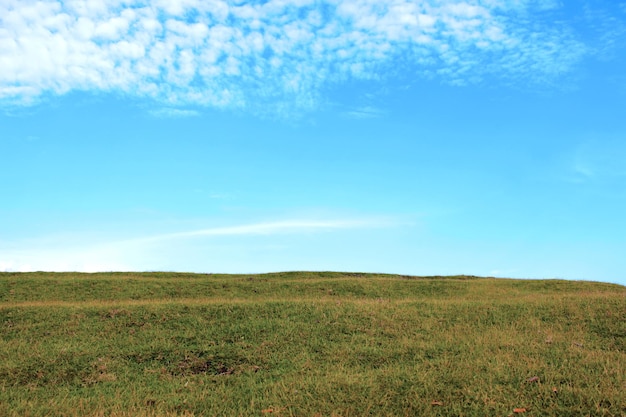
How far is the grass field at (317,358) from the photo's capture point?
8.92 m

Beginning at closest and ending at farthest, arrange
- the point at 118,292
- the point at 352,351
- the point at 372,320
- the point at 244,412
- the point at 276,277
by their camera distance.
A: 1. the point at 244,412
2. the point at 352,351
3. the point at 372,320
4. the point at 118,292
5. the point at 276,277

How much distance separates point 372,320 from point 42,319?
11.3m

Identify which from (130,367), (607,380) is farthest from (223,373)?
(607,380)

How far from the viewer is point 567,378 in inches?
378

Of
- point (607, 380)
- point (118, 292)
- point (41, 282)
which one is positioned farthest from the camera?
point (41, 282)

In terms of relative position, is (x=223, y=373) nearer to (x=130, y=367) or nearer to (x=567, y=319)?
(x=130, y=367)

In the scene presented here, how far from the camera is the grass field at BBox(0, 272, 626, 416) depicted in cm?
892

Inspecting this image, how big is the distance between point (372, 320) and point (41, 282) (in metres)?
20.7

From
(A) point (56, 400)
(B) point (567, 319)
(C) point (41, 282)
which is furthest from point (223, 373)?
(C) point (41, 282)

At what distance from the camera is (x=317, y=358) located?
1189 centimetres

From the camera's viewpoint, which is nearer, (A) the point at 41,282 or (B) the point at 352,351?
(B) the point at 352,351

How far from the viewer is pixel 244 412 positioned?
28.8 feet

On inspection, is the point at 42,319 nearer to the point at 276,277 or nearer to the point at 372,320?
the point at 372,320

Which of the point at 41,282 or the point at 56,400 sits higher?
the point at 41,282
